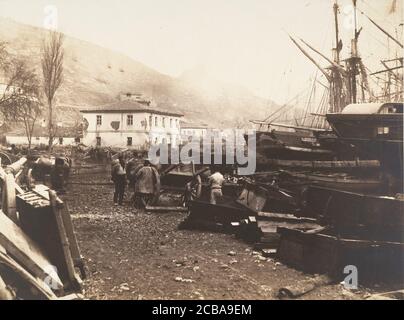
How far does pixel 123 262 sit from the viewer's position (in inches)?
264

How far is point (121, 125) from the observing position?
45906 millimetres

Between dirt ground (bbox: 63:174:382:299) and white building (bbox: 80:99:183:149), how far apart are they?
35806 millimetres

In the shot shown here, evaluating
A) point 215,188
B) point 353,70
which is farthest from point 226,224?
point 353,70

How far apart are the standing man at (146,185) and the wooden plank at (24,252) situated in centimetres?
703

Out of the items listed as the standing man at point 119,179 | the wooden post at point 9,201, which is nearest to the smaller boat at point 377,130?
the standing man at point 119,179

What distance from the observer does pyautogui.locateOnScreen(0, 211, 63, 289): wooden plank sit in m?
4.71

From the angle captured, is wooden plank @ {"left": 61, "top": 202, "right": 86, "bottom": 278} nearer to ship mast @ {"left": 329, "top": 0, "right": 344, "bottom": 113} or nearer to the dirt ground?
the dirt ground

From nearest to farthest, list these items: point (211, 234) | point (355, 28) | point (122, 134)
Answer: point (211, 234), point (355, 28), point (122, 134)

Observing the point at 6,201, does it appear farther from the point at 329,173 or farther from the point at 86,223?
the point at 329,173

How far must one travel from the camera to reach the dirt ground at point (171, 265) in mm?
5477

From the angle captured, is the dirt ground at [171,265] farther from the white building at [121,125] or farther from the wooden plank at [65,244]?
the white building at [121,125]

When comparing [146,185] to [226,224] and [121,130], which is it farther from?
[121,130]

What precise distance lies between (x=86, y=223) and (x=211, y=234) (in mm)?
3365
